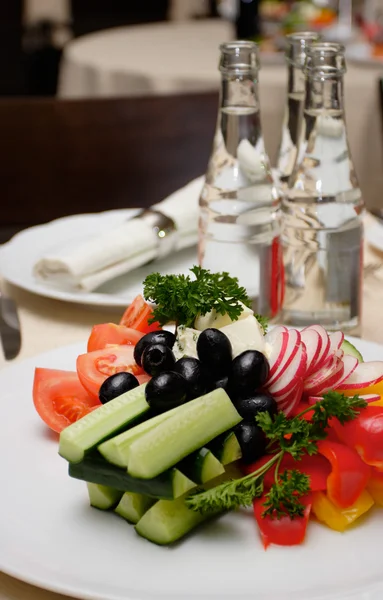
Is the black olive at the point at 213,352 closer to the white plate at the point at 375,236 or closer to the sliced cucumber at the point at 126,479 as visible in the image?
the sliced cucumber at the point at 126,479

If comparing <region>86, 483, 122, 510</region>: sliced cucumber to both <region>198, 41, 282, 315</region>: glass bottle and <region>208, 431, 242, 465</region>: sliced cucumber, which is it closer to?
<region>208, 431, 242, 465</region>: sliced cucumber

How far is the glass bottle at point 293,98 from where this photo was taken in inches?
49.5

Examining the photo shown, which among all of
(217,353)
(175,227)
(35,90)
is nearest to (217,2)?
(35,90)

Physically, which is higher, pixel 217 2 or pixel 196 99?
pixel 196 99

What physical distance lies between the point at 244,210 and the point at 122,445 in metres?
0.52

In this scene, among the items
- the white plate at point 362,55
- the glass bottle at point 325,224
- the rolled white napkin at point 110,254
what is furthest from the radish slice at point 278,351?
the white plate at point 362,55

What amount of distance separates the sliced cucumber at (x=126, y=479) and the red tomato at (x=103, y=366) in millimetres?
147

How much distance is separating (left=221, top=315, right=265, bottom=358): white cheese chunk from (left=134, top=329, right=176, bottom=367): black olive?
5 centimetres

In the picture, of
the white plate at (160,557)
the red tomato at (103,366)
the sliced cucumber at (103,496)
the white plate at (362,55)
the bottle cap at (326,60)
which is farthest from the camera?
the white plate at (362,55)

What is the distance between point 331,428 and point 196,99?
1.37 m

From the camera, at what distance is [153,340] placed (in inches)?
A: 31.1

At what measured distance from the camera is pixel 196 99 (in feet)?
6.51

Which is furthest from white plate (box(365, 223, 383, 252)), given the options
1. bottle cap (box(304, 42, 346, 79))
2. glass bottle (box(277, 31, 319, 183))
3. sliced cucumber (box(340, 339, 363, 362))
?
sliced cucumber (box(340, 339, 363, 362))

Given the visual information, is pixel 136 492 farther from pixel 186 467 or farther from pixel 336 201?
pixel 336 201
